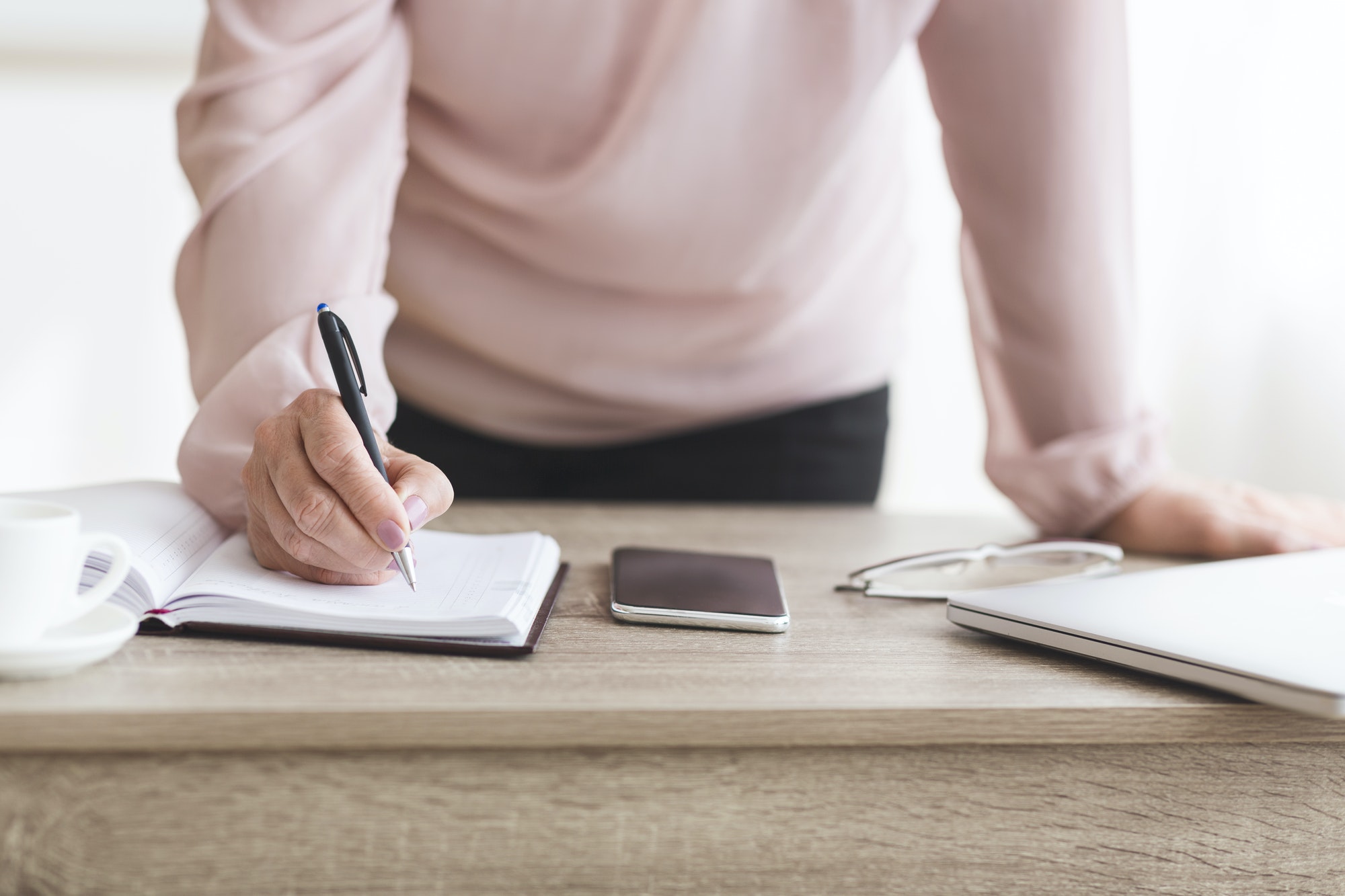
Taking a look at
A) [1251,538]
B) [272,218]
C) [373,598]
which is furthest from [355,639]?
[1251,538]

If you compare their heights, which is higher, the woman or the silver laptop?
the woman

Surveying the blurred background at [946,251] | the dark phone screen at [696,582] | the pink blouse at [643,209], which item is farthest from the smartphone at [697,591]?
the blurred background at [946,251]

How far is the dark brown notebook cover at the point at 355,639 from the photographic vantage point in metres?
0.48

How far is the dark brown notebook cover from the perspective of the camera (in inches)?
19.0

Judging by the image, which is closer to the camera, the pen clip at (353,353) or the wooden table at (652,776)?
the wooden table at (652,776)

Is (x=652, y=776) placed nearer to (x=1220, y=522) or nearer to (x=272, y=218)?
(x=272, y=218)

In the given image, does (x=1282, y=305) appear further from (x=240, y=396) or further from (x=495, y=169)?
(x=240, y=396)

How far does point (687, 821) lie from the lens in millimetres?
446

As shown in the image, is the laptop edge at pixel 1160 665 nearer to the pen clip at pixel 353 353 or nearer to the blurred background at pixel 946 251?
the pen clip at pixel 353 353

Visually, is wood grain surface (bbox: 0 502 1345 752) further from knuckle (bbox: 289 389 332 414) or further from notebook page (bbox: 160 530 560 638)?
knuckle (bbox: 289 389 332 414)

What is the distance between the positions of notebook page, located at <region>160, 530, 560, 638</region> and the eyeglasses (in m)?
0.23

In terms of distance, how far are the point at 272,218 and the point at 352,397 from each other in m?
0.23

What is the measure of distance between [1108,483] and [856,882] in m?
0.58

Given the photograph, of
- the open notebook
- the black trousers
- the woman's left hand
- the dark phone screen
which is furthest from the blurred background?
the open notebook
